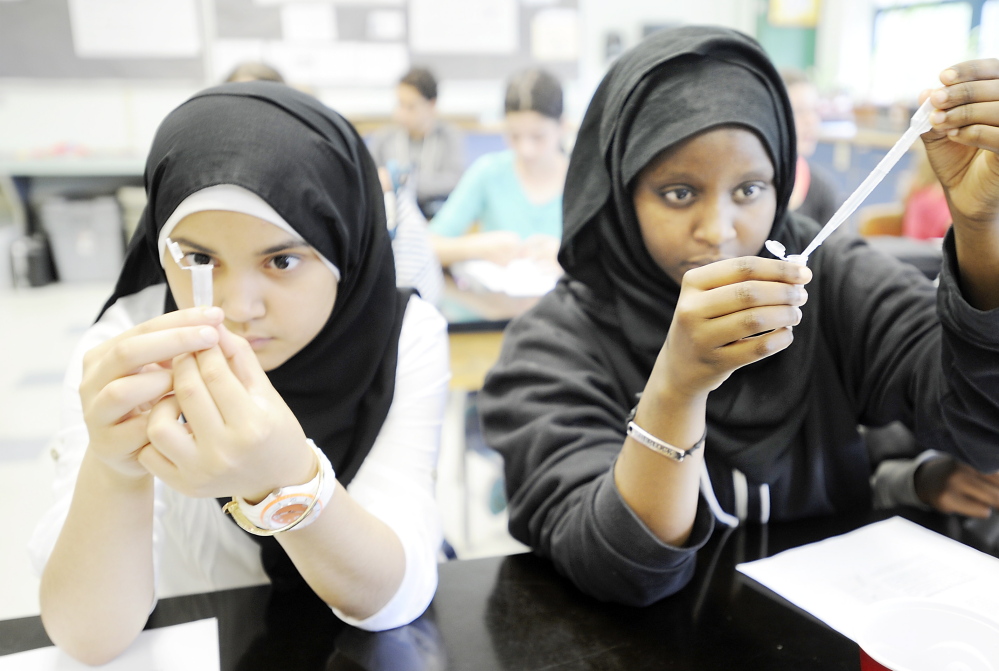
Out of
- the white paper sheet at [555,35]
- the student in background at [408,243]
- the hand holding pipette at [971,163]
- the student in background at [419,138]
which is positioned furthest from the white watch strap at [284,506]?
the white paper sheet at [555,35]

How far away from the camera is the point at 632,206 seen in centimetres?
98

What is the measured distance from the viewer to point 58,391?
346cm

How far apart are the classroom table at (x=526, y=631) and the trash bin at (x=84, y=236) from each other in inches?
202

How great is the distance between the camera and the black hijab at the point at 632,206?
92 cm

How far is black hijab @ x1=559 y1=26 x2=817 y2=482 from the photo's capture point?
0.92 m

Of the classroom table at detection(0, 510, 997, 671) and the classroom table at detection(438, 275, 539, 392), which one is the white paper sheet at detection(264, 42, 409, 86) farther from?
the classroom table at detection(0, 510, 997, 671)

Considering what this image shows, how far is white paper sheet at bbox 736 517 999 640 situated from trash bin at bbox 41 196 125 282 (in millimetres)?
5427

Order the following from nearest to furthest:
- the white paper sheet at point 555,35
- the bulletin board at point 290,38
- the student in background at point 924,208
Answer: the student in background at point 924,208, the bulletin board at point 290,38, the white paper sheet at point 555,35

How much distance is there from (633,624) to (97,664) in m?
0.50

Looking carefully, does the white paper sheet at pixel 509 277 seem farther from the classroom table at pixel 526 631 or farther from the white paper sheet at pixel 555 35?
the white paper sheet at pixel 555 35

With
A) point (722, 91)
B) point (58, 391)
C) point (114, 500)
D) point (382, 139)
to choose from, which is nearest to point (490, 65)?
point (382, 139)

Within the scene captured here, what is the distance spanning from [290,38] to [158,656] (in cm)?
539

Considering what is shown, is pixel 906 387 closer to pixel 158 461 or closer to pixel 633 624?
pixel 633 624

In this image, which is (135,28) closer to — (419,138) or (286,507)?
(419,138)
